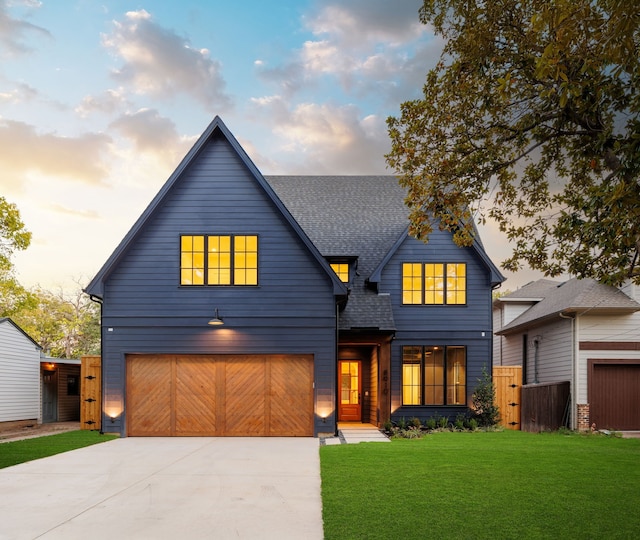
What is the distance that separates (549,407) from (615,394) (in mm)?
1924

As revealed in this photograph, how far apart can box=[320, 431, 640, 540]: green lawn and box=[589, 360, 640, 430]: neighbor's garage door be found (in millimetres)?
4025

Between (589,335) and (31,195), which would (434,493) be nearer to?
(589,335)

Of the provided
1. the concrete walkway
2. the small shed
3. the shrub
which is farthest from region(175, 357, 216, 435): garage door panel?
the small shed

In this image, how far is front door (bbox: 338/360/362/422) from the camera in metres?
20.5

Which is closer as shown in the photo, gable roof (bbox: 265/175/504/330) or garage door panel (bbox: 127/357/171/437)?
garage door panel (bbox: 127/357/171/437)

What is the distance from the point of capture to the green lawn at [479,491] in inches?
256

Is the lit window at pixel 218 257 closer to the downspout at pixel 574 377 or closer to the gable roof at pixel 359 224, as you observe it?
the gable roof at pixel 359 224

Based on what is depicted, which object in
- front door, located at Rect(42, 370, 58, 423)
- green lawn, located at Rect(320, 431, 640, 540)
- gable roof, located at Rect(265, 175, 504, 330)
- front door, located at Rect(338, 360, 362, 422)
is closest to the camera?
green lawn, located at Rect(320, 431, 640, 540)

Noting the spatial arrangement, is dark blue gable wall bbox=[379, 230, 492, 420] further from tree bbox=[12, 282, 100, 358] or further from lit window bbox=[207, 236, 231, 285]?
tree bbox=[12, 282, 100, 358]

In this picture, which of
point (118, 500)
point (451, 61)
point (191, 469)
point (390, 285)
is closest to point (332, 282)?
point (390, 285)

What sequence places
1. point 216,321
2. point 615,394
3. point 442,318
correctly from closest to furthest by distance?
point 216,321
point 615,394
point 442,318

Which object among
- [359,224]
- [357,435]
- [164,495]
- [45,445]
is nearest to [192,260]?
[45,445]

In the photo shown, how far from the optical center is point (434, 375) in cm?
1862

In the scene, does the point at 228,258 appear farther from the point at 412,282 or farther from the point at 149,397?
the point at 412,282
